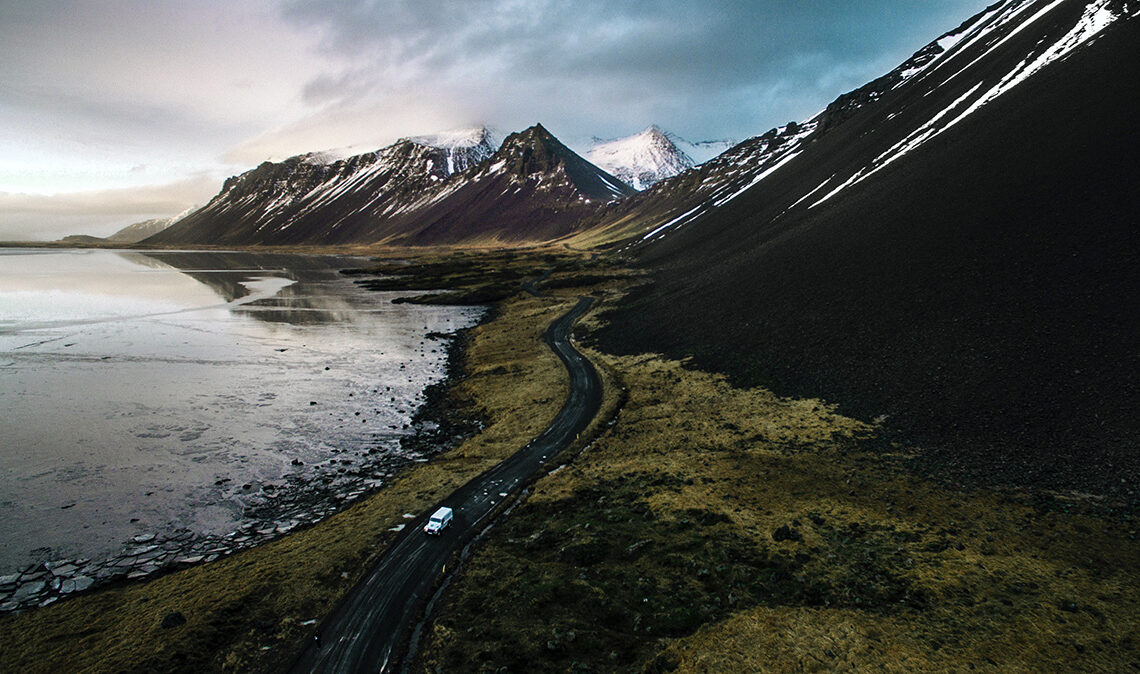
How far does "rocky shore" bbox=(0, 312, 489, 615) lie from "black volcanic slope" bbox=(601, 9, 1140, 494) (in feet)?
112

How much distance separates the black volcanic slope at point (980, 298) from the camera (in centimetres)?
3581

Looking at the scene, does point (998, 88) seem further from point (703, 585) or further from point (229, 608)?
point (229, 608)

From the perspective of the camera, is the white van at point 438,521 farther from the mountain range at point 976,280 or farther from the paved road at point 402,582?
the mountain range at point 976,280

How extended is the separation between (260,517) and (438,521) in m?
13.1

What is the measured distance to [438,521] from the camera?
101ft

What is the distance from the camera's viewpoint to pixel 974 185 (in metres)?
67.4

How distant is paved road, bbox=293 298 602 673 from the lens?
21.8 meters

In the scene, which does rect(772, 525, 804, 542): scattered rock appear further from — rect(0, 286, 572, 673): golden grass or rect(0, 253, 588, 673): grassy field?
rect(0, 286, 572, 673): golden grass

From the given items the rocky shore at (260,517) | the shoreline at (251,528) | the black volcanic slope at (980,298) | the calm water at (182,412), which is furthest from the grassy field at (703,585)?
the calm water at (182,412)

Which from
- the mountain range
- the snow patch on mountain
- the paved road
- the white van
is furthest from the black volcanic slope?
the white van

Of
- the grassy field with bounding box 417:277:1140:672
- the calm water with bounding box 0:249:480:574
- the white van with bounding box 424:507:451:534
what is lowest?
the grassy field with bounding box 417:277:1140:672

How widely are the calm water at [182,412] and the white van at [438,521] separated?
1128 centimetres

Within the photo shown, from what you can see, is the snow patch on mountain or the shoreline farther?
the snow patch on mountain

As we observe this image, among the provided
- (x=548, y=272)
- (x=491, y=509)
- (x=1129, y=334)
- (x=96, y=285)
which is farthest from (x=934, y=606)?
(x=96, y=285)
